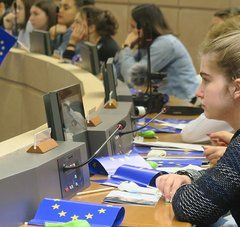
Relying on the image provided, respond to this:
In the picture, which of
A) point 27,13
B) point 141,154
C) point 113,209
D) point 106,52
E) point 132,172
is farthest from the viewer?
point 27,13

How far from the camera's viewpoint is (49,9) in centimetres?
740

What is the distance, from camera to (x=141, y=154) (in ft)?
9.39

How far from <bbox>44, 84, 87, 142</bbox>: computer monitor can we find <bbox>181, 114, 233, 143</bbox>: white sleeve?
0.80 metres

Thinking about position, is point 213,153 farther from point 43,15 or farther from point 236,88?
point 43,15

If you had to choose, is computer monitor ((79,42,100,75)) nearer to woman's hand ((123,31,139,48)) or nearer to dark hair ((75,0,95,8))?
woman's hand ((123,31,139,48))

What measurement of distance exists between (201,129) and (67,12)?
423 centimetres

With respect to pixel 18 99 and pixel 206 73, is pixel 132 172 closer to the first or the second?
pixel 206 73

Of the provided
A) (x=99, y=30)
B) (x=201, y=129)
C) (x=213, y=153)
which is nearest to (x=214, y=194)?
(x=213, y=153)

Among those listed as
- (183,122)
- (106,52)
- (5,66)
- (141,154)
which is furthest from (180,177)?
(5,66)

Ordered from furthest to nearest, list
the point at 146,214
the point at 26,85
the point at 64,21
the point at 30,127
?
the point at 64,21, the point at 26,85, the point at 30,127, the point at 146,214

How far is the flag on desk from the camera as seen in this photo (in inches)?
70.4

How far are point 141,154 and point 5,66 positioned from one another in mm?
3472

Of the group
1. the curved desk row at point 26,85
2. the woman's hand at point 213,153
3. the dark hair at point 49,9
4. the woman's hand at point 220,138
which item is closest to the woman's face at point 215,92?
the woman's hand at point 213,153

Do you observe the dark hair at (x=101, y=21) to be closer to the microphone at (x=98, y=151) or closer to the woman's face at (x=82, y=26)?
the woman's face at (x=82, y=26)
